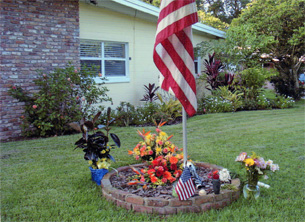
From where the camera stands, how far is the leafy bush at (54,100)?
7644 millimetres

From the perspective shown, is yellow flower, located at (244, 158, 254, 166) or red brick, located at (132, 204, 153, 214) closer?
red brick, located at (132, 204, 153, 214)

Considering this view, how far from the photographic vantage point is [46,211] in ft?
11.3

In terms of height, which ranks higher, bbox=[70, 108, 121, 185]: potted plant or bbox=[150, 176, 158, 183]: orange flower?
bbox=[70, 108, 121, 185]: potted plant

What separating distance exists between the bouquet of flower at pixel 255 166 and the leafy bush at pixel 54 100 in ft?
17.2

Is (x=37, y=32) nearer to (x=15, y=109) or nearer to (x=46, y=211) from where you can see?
(x=15, y=109)

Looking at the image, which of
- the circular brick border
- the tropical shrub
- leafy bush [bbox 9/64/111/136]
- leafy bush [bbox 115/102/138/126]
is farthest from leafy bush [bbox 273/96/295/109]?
the circular brick border

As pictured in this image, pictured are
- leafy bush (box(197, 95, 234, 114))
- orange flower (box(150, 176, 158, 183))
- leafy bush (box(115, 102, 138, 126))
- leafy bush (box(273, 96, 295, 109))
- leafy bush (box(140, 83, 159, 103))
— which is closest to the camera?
orange flower (box(150, 176, 158, 183))

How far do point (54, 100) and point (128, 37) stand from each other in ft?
14.3

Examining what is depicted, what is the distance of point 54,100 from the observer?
7.79m

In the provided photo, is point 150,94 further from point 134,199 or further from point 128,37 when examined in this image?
point 134,199

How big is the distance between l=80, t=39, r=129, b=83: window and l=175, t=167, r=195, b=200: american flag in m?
6.59

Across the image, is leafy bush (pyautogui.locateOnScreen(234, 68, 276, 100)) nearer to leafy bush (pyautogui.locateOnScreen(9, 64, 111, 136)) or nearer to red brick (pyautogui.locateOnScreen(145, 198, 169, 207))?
leafy bush (pyautogui.locateOnScreen(9, 64, 111, 136))

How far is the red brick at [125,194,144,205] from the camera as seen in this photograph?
11.2 ft

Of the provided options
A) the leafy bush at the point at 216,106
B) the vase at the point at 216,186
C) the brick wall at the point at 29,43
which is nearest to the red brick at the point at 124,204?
the vase at the point at 216,186
